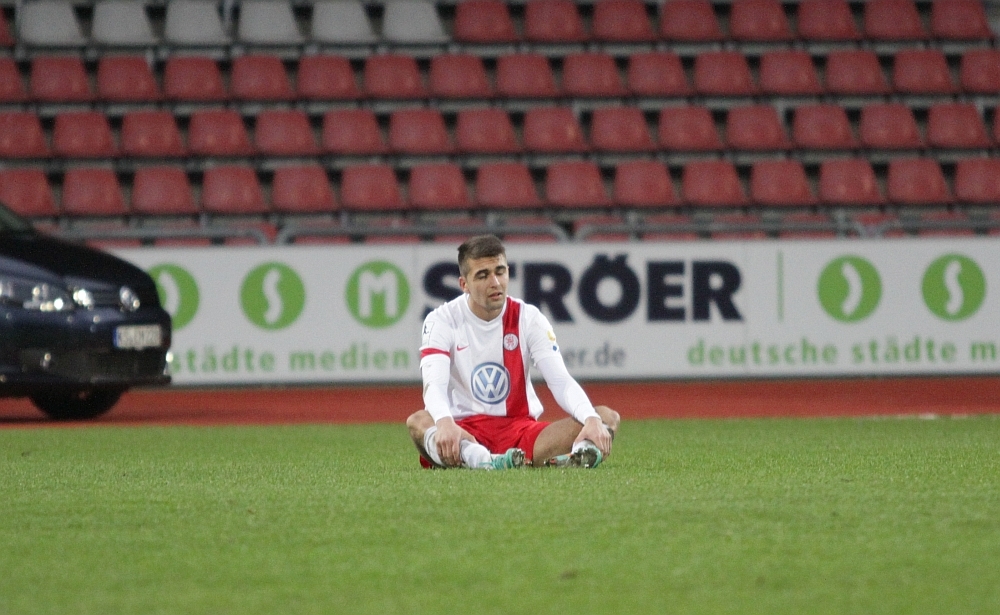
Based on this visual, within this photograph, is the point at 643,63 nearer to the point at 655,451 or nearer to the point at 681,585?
the point at 655,451

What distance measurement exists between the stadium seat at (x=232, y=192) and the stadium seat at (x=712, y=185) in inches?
173

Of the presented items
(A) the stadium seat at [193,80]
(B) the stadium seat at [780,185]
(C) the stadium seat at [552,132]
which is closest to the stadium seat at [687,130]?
(B) the stadium seat at [780,185]

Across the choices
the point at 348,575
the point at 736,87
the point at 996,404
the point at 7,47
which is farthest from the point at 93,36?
the point at 348,575

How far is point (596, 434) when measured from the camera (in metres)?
6.30

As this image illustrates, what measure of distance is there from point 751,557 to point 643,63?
13.4 m

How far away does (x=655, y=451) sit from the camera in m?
7.92

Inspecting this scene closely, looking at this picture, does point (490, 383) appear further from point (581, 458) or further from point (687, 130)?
point (687, 130)

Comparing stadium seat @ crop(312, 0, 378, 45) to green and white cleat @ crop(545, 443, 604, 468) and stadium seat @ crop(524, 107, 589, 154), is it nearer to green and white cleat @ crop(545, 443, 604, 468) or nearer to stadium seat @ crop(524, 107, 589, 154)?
stadium seat @ crop(524, 107, 589, 154)

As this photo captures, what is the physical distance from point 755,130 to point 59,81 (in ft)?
24.7

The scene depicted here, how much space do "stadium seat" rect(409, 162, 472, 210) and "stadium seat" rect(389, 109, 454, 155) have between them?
0.39 metres

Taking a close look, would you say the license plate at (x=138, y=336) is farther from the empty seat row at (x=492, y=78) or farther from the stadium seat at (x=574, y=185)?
the empty seat row at (x=492, y=78)

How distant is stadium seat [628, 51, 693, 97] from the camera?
16828mm

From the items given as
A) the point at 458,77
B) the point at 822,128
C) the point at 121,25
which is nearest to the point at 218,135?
the point at 121,25

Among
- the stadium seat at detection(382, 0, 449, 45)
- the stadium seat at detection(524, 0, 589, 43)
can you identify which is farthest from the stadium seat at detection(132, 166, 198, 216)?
the stadium seat at detection(524, 0, 589, 43)
